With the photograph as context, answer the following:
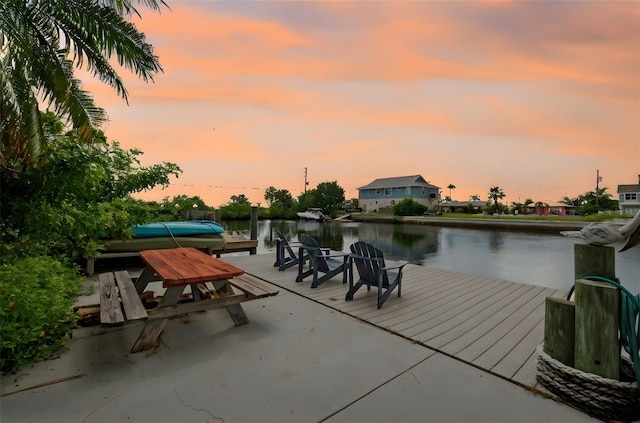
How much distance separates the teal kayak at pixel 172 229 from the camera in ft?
20.3

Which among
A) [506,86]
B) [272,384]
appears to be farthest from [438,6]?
[272,384]

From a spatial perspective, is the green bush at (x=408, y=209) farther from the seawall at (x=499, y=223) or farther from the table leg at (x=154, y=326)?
the table leg at (x=154, y=326)

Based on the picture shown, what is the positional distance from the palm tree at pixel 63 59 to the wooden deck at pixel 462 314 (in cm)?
485

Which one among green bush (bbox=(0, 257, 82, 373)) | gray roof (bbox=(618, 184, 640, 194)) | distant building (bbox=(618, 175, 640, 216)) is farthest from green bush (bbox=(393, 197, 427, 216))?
green bush (bbox=(0, 257, 82, 373))

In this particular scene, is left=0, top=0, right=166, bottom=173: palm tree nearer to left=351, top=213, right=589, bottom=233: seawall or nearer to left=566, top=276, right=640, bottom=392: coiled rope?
left=566, top=276, right=640, bottom=392: coiled rope

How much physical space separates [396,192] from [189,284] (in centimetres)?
5048

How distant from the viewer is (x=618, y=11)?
428 cm

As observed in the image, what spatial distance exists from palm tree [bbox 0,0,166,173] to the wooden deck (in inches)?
191

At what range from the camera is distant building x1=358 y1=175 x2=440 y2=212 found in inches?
1921

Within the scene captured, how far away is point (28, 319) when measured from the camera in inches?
84.0

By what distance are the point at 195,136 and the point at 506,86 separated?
500 inches

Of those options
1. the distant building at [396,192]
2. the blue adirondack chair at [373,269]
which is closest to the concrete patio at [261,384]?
the blue adirondack chair at [373,269]

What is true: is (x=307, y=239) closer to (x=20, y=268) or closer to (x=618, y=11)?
(x=20, y=268)

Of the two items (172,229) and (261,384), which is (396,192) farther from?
(261,384)
